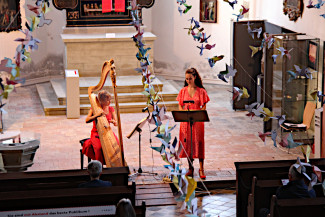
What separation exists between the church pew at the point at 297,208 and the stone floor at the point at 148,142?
7.60ft

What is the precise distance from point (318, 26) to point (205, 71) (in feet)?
23.4

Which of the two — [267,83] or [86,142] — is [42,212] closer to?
[86,142]

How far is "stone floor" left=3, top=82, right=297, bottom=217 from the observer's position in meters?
10.2

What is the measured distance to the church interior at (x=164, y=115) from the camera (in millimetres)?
6242

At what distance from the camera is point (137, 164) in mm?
10516

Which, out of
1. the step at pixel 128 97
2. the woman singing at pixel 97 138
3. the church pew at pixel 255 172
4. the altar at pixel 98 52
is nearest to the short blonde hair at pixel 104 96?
the woman singing at pixel 97 138

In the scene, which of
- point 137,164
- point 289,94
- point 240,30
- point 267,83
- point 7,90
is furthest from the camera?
point 240,30

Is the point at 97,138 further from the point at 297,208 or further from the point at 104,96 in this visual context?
the point at 297,208

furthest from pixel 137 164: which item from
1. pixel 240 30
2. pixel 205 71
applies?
pixel 205 71

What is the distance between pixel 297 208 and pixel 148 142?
6.12 metres

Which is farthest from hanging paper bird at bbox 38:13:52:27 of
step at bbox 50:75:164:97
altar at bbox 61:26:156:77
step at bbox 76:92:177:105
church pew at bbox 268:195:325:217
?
altar at bbox 61:26:156:77

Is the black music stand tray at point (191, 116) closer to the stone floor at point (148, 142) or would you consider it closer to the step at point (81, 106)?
the stone floor at point (148, 142)

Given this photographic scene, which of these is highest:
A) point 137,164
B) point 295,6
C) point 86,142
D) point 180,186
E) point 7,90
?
point 295,6

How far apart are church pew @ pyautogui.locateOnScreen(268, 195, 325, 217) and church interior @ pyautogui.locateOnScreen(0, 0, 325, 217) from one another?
0.01 meters
